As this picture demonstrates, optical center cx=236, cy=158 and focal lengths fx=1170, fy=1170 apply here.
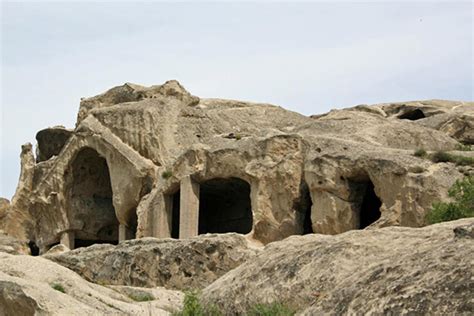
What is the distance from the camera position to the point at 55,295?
54.1 feet

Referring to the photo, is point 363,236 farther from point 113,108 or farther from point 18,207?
point 18,207

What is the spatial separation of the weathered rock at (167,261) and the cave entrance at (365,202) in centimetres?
589

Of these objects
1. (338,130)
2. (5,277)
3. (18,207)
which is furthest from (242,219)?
(5,277)

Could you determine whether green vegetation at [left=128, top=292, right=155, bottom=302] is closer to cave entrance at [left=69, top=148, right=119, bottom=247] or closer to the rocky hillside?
the rocky hillside

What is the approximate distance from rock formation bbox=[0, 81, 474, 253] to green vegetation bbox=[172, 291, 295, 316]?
1770 cm

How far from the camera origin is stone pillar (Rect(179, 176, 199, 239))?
38000 millimetres

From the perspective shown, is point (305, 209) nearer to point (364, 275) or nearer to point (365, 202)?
point (365, 202)

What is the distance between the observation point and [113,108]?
44406mm

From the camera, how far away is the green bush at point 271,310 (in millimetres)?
12703

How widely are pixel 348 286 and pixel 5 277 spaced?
6.87 metres

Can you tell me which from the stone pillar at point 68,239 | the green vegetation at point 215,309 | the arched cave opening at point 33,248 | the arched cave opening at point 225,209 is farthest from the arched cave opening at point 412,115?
the green vegetation at point 215,309

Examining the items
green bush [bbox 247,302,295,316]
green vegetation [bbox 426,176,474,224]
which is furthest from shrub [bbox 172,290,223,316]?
green vegetation [bbox 426,176,474,224]

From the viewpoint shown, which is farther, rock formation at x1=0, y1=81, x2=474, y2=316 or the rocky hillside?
rock formation at x1=0, y1=81, x2=474, y2=316

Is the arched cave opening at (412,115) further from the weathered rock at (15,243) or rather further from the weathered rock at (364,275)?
the weathered rock at (364,275)
